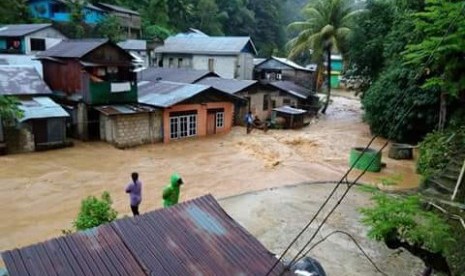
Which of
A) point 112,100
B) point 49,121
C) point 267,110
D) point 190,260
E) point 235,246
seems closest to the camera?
point 190,260

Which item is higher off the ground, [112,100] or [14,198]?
[112,100]

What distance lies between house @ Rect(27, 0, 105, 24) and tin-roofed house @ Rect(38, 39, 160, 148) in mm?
21782

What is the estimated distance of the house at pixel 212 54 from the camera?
124ft

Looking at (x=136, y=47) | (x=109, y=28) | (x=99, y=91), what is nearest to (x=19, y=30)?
(x=109, y=28)

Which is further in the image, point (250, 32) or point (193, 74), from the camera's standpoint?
point (250, 32)

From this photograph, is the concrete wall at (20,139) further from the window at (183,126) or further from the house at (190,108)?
the window at (183,126)

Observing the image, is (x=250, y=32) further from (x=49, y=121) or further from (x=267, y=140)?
(x=49, y=121)

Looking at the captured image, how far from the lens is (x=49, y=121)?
19797 millimetres

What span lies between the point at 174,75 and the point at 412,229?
2876cm

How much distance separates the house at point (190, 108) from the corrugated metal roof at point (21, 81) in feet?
19.1

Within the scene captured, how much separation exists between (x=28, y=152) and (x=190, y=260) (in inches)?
700

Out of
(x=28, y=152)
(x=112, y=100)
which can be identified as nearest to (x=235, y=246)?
(x=28, y=152)

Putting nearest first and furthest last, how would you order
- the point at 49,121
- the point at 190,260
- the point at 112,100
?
the point at 190,260 → the point at 49,121 → the point at 112,100

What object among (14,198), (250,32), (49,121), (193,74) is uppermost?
(250,32)
